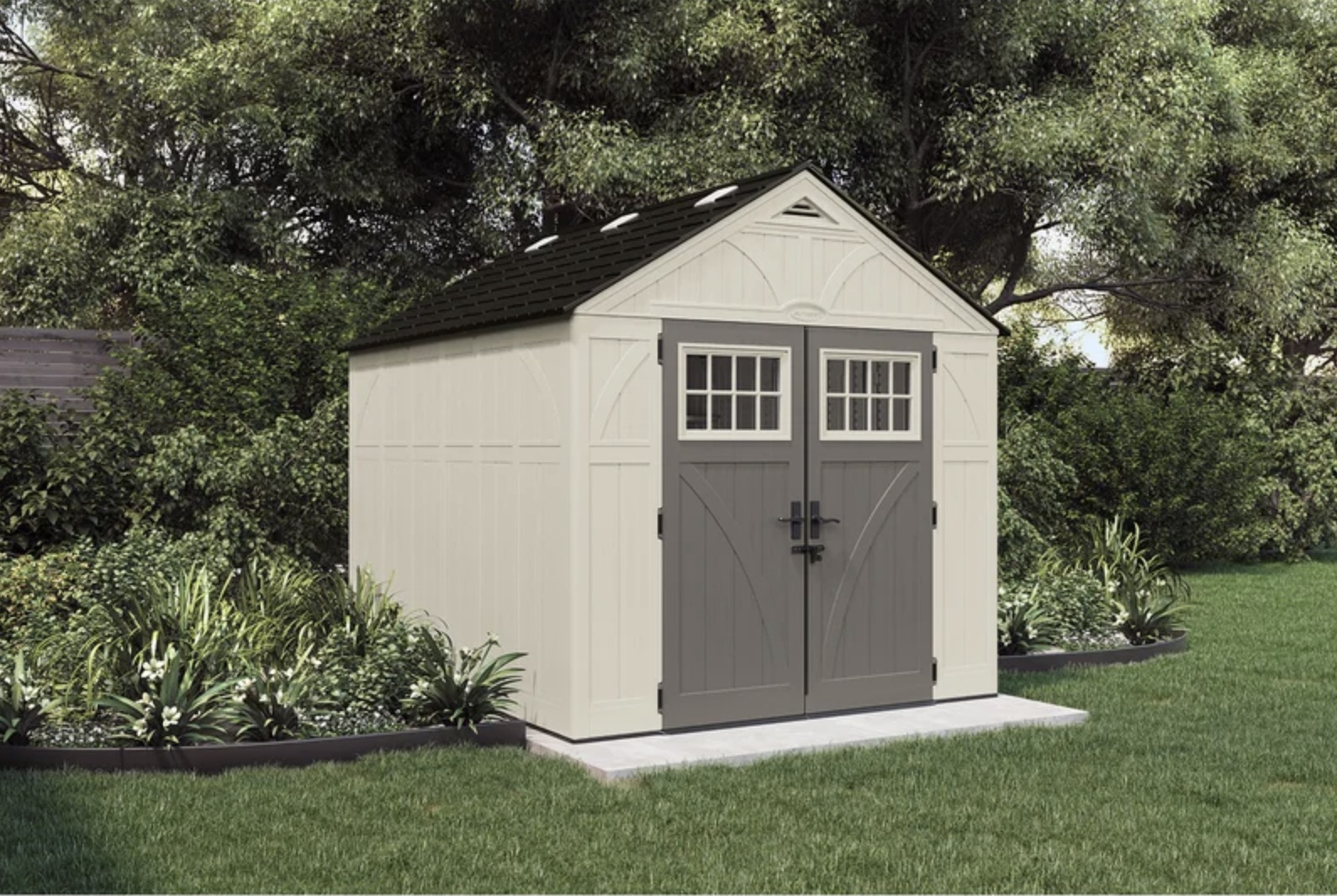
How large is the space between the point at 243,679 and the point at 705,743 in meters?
2.43

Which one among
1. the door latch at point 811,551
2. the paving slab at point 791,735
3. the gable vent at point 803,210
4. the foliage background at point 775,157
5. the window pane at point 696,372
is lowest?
the paving slab at point 791,735

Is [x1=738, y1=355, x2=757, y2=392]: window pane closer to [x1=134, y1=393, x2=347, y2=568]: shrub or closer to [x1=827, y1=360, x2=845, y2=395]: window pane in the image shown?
[x1=827, y1=360, x2=845, y2=395]: window pane

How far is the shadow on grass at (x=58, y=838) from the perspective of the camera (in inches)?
212

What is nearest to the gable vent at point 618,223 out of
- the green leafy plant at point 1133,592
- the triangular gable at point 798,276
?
the triangular gable at point 798,276

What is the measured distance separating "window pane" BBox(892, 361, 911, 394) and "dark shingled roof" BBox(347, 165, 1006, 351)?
575 mm

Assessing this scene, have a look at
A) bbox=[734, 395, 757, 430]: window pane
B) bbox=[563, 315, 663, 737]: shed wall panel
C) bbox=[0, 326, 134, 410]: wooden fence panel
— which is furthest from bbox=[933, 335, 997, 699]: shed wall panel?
bbox=[0, 326, 134, 410]: wooden fence panel

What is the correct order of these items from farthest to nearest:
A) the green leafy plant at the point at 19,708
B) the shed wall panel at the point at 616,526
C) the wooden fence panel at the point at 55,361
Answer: the wooden fence panel at the point at 55,361, the shed wall panel at the point at 616,526, the green leafy plant at the point at 19,708

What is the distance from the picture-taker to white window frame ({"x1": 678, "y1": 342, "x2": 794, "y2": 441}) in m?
8.05

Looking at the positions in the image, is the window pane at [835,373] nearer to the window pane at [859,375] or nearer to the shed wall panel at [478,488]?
the window pane at [859,375]

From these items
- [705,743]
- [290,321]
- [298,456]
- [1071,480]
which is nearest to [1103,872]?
[705,743]

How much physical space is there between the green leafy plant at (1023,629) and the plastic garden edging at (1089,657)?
4.7 inches

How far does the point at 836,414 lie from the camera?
869cm

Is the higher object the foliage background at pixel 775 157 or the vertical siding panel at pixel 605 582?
the foliage background at pixel 775 157

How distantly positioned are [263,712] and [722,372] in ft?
10.1
